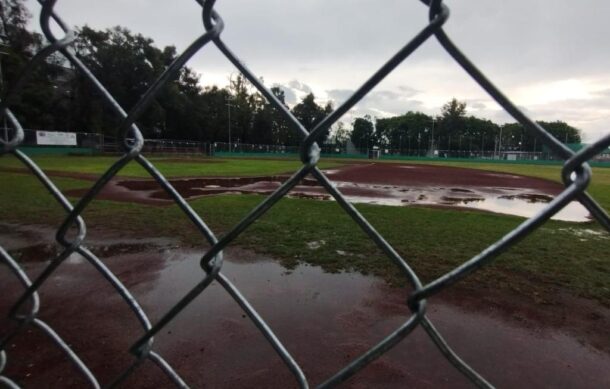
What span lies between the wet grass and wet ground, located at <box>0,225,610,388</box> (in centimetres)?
54

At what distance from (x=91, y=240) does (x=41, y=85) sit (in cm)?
4047

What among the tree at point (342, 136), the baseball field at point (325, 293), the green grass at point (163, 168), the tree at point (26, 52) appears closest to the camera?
the baseball field at point (325, 293)

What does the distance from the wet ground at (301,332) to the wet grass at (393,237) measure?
536 mm

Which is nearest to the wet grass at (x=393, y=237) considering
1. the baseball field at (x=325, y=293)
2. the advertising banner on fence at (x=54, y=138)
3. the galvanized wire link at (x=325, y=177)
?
the baseball field at (x=325, y=293)

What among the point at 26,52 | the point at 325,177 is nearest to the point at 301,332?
the point at 325,177

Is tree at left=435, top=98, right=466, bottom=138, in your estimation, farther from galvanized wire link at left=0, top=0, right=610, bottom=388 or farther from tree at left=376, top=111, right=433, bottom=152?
galvanized wire link at left=0, top=0, right=610, bottom=388

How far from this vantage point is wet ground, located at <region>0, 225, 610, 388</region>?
289cm

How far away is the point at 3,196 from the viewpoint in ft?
35.9

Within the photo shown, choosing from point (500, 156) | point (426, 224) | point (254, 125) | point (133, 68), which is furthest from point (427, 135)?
point (426, 224)

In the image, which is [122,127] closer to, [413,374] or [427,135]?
[413,374]

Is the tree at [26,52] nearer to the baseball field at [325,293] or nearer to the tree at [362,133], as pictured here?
the baseball field at [325,293]

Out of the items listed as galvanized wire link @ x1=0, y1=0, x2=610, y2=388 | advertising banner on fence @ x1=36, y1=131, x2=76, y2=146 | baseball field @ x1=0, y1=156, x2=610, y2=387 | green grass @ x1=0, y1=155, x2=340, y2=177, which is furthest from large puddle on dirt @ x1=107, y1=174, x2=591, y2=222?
advertising banner on fence @ x1=36, y1=131, x2=76, y2=146

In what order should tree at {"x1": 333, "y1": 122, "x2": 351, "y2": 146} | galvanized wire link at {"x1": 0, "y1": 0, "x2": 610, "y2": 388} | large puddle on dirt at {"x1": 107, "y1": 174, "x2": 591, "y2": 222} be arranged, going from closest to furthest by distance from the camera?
galvanized wire link at {"x1": 0, "y1": 0, "x2": 610, "y2": 388}
large puddle on dirt at {"x1": 107, "y1": 174, "x2": 591, "y2": 222}
tree at {"x1": 333, "y1": 122, "x2": 351, "y2": 146}

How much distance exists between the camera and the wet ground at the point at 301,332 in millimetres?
2887
